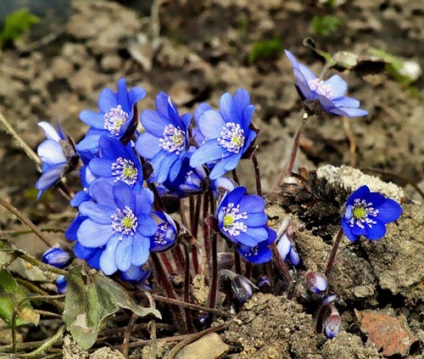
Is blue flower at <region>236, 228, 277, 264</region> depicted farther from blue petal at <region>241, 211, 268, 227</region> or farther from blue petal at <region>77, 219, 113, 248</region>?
blue petal at <region>77, 219, 113, 248</region>

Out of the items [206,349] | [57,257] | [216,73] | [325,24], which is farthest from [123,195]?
[325,24]

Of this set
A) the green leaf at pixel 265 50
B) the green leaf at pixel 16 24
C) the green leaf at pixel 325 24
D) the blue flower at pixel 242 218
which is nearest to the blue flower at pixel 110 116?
the blue flower at pixel 242 218

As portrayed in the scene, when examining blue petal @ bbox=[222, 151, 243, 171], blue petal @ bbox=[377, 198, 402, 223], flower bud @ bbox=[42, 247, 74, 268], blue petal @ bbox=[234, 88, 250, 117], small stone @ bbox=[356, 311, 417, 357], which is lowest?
small stone @ bbox=[356, 311, 417, 357]

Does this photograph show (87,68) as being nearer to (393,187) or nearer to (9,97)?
(9,97)

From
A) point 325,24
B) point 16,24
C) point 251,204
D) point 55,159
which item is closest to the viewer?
point 251,204

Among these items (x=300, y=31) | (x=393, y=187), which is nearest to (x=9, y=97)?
(x=300, y=31)

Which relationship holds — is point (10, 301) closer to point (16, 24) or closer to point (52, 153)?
point (52, 153)

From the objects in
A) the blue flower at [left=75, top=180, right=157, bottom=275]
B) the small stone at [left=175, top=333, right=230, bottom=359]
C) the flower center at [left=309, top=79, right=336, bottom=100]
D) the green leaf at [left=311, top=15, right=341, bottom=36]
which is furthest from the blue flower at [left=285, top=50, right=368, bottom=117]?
the green leaf at [left=311, top=15, right=341, bottom=36]
